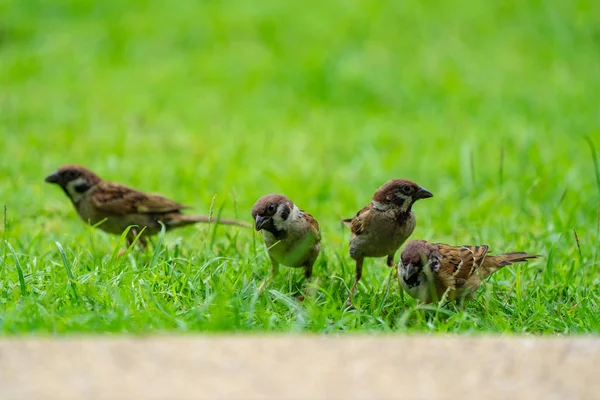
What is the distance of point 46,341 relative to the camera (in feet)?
11.8

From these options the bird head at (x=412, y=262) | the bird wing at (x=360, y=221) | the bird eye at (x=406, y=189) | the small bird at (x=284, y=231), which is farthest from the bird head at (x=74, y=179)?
the bird head at (x=412, y=262)

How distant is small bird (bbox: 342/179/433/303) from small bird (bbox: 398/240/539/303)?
9.7 inches

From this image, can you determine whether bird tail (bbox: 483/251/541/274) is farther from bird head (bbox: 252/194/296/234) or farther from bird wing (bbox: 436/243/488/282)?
bird head (bbox: 252/194/296/234)

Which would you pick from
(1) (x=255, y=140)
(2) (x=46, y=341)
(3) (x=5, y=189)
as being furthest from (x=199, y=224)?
(2) (x=46, y=341)

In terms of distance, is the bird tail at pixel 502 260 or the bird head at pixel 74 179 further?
the bird head at pixel 74 179

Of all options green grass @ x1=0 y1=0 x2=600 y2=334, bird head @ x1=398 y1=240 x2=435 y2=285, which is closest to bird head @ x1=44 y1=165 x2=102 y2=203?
green grass @ x1=0 y1=0 x2=600 y2=334

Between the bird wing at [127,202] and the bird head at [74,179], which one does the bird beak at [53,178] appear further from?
the bird wing at [127,202]

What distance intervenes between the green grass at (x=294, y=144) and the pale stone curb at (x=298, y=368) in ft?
2.81

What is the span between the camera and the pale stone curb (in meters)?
3.29

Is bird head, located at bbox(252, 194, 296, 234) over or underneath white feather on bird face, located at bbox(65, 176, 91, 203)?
over

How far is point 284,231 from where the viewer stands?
5.58 m

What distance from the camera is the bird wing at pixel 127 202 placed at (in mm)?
6852

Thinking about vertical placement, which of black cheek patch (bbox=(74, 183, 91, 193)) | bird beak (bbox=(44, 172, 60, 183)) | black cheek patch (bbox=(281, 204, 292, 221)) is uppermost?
black cheek patch (bbox=(281, 204, 292, 221))

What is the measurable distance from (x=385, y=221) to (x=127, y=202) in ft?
7.11
